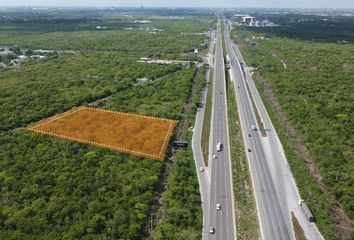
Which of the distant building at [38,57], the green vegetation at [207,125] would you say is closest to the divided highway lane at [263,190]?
the green vegetation at [207,125]

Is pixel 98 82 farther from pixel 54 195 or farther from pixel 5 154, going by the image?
pixel 54 195

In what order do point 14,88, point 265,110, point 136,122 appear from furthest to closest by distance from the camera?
point 14,88
point 265,110
point 136,122

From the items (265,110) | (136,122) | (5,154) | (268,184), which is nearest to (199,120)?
(136,122)

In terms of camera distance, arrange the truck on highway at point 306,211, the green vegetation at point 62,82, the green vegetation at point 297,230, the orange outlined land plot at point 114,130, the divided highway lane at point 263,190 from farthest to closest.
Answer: the green vegetation at point 62,82
the orange outlined land plot at point 114,130
the truck on highway at point 306,211
the divided highway lane at point 263,190
the green vegetation at point 297,230

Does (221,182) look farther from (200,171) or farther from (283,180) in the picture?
(283,180)

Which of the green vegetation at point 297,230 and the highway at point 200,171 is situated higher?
the highway at point 200,171

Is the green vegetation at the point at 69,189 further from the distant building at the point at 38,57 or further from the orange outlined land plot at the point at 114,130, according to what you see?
the distant building at the point at 38,57
